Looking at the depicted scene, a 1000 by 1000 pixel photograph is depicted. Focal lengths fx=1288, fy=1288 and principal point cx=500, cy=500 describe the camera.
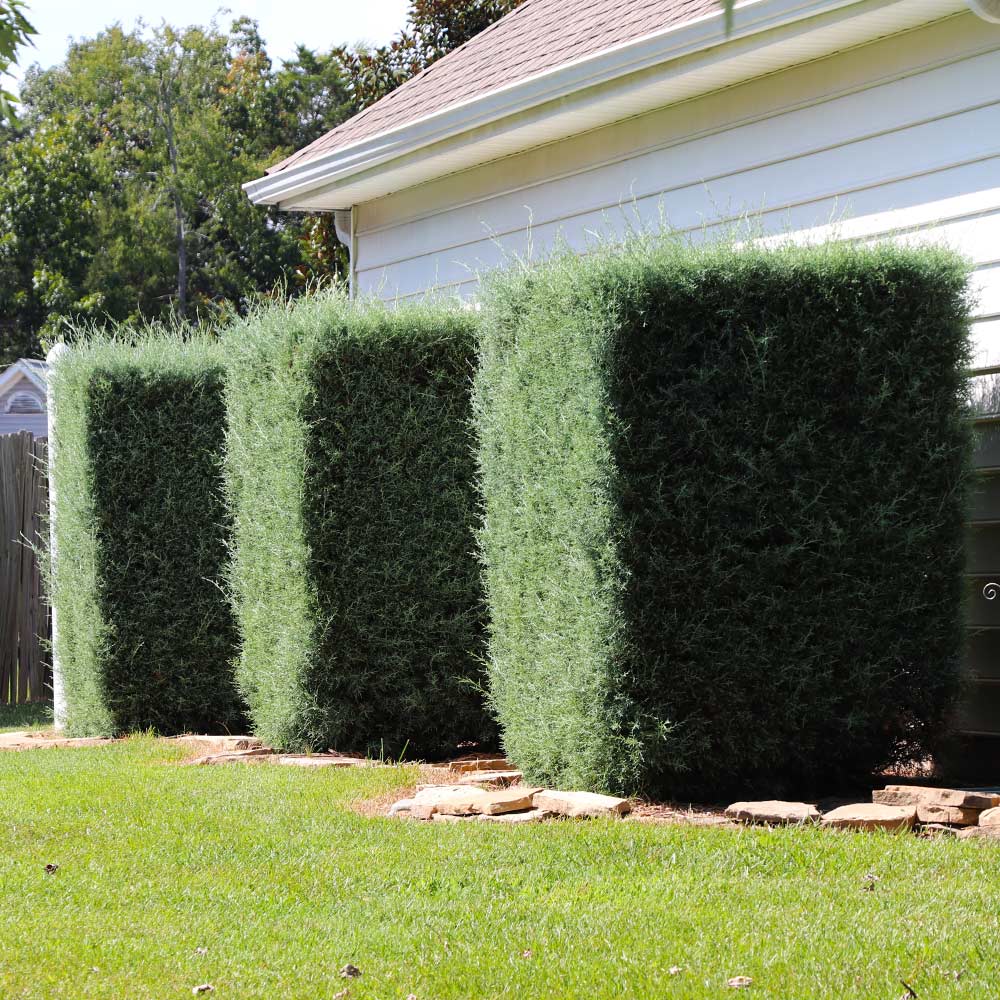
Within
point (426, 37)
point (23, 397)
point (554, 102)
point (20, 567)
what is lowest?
point (20, 567)

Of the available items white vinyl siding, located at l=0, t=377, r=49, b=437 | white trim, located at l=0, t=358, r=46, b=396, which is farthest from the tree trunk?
white trim, located at l=0, t=358, r=46, b=396

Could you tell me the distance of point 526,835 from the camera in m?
5.08

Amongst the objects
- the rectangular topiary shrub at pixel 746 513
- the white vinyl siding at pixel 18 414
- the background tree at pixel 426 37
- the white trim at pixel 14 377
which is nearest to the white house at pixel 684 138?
the rectangular topiary shrub at pixel 746 513

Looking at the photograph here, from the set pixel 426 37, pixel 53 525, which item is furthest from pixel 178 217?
pixel 53 525

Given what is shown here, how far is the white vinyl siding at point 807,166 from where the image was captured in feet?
22.0

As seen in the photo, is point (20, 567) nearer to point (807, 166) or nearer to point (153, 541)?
point (153, 541)

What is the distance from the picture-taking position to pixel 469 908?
13.4ft

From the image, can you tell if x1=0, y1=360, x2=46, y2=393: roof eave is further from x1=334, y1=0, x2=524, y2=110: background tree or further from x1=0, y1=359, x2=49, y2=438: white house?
x1=334, y1=0, x2=524, y2=110: background tree

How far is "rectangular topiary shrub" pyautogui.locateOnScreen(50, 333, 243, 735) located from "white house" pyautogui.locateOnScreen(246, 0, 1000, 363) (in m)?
2.17

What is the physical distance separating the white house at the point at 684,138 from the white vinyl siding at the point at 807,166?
11 millimetres

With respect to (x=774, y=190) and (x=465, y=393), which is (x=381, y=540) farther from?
(x=774, y=190)

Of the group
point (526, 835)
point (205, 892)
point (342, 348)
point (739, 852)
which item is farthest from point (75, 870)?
point (342, 348)

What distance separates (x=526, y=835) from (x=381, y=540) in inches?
113

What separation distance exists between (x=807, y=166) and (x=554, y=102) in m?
1.81
